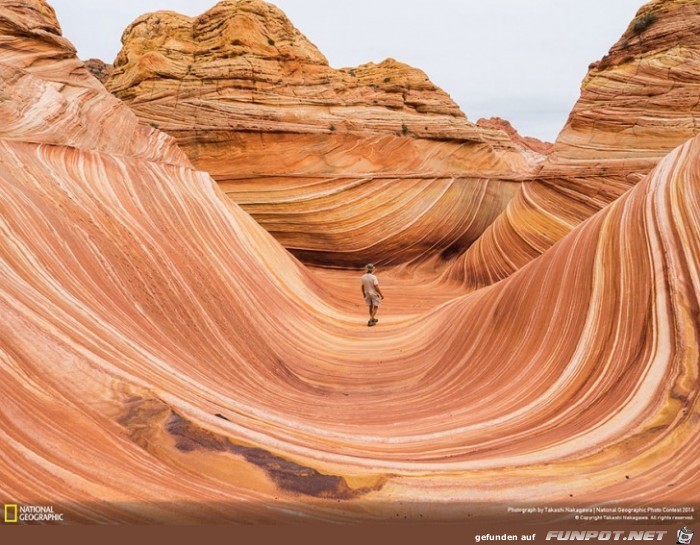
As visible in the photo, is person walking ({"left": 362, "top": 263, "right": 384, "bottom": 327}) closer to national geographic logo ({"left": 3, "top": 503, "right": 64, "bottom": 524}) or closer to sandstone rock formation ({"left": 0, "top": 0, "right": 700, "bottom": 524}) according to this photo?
sandstone rock formation ({"left": 0, "top": 0, "right": 700, "bottom": 524})

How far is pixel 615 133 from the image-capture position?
12148mm

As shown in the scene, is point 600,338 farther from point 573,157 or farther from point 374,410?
point 573,157

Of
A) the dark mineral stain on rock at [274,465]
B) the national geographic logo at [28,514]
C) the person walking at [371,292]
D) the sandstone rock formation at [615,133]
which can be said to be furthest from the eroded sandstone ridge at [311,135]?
the national geographic logo at [28,514]

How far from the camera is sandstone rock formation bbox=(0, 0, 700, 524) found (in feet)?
9.04

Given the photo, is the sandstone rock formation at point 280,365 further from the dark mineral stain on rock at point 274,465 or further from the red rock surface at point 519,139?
the red rock surface at point 519,139

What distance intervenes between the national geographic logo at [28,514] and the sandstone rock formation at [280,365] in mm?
60

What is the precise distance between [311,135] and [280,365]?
983 centimetres

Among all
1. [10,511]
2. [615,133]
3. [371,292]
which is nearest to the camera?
[10,511]

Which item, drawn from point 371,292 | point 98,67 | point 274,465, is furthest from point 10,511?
point 98,67

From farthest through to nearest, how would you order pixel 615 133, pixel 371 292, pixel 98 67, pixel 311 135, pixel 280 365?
pixel 98 67, pixel 311 135, pixel 615 133, pixel 371 292, pixel 280 365

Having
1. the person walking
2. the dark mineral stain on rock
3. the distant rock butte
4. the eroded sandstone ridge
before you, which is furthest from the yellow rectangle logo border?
the distant rock butte

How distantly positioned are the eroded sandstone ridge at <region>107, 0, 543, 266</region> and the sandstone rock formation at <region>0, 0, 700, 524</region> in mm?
5784

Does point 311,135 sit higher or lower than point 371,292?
higher

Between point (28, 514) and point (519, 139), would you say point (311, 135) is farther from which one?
point (519, 139)
